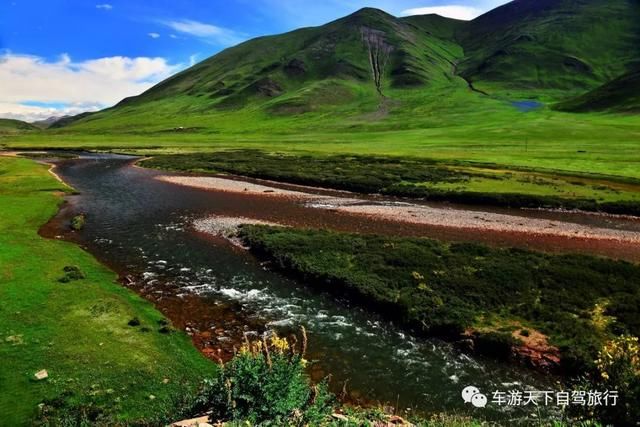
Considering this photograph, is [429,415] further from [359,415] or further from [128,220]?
[128,220]

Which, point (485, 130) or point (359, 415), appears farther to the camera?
point (485, 130)

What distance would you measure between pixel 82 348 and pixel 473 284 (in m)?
26.6

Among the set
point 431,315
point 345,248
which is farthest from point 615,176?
point 431,315

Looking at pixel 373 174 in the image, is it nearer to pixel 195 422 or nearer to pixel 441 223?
pixel 441 223

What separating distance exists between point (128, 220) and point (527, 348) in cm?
4824

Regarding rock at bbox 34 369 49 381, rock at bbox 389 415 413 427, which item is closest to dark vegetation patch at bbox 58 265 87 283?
rock at bbox 34 369 49 381

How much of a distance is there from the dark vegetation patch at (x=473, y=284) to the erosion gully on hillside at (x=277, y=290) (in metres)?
1.98

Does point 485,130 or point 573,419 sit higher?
point 485,130

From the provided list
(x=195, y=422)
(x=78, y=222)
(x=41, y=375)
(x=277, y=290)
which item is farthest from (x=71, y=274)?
(x=195, y=422)

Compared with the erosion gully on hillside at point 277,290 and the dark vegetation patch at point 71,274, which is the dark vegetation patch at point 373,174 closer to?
the erosion gully on hillside at point 277,290

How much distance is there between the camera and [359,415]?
1390 centimetres

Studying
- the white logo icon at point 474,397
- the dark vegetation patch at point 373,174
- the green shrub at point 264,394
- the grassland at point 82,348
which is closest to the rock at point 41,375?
the grassland at point 82,348

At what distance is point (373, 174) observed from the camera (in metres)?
89.2

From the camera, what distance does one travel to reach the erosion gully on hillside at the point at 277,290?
22.9 metres
